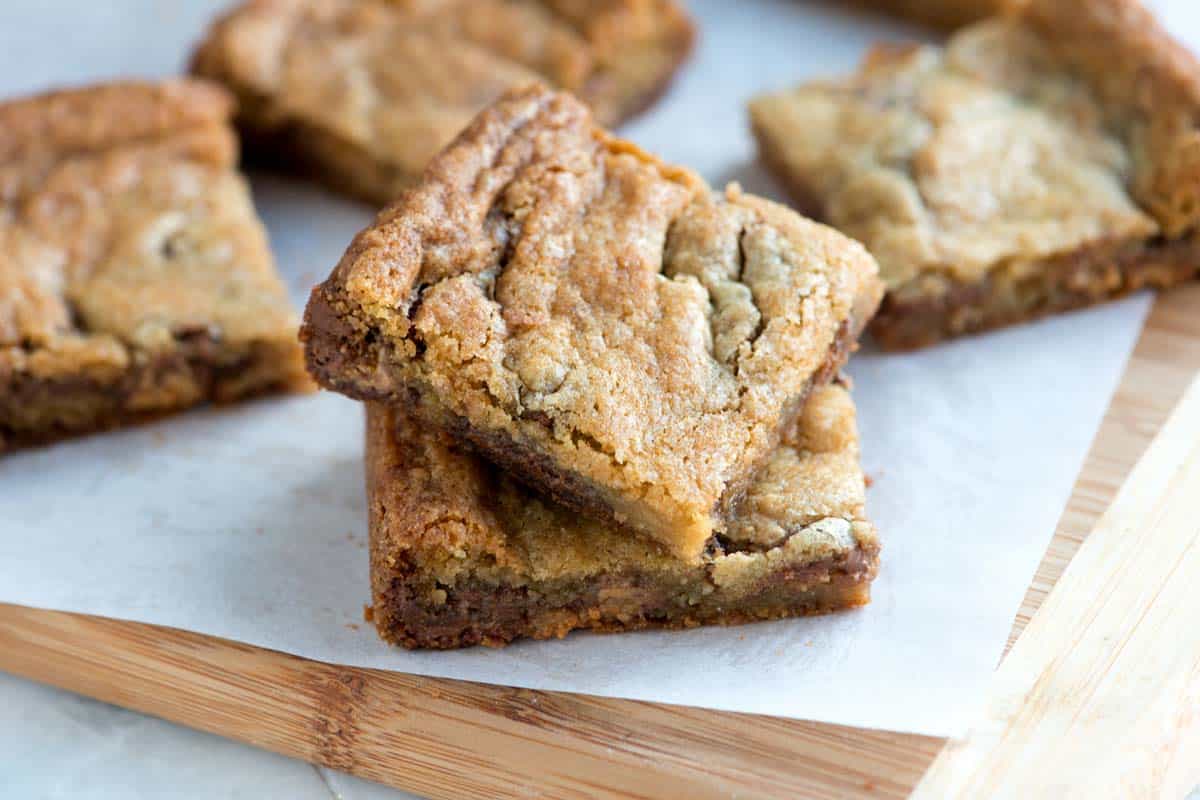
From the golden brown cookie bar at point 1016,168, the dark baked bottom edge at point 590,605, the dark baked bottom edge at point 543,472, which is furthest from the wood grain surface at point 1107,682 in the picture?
the golden brown cookie bar at point 1016,168

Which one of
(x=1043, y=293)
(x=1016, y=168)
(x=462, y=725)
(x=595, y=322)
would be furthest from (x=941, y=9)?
(x=462, y=725)

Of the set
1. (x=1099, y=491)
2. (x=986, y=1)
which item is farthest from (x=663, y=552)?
(x=986, y=1)

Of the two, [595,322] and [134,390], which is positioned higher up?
[595,322]

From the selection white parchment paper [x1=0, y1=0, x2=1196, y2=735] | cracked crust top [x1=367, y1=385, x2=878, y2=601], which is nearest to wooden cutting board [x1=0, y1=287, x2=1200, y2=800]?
white parchment paper [x1=0, y1=0, x2=1196, y2=735]

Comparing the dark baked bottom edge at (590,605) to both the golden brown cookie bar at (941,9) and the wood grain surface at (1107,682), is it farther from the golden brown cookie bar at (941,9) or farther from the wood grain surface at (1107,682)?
the golden brown cookie bar at (941,9)

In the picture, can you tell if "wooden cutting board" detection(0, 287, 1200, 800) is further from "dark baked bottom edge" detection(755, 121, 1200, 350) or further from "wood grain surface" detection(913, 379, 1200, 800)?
"dark baked bottom edge" detection(755, 121, 1200, 350)

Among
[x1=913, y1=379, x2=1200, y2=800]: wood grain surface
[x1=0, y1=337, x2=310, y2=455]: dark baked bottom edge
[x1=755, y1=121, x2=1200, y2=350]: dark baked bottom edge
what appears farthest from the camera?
[x1=755, y1=121, x2=1200, y2=350]: dark baked bottom edge

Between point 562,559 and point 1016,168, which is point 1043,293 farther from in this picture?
point 562,559
